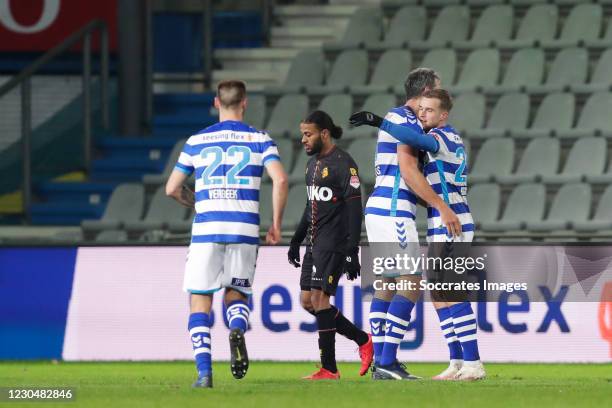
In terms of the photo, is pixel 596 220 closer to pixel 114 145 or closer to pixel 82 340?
pixel 82 340

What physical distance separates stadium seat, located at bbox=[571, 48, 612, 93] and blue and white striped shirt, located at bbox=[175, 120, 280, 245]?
803 cm

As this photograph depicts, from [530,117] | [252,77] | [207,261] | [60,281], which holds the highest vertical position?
[252,77]

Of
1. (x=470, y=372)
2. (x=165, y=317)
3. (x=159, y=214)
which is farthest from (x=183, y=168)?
(x=159, y=214)

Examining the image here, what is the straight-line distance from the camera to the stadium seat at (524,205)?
15.2 metres

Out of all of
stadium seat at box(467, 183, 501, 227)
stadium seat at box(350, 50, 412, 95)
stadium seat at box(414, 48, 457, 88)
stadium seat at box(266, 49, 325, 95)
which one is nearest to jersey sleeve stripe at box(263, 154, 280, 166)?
stadium seat at box(467, 183, 501, 227)

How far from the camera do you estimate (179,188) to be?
924 centimetres

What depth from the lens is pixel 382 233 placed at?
9.60 meters

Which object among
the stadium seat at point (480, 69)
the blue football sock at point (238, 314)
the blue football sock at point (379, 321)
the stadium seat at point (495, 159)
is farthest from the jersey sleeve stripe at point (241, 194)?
the stadium seat at point (480, 69)

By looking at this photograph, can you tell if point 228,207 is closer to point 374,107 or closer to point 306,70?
point 374,107

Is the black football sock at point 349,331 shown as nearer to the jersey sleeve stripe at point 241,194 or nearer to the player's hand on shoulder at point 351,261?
the player's hand on shoulder at point 351,261

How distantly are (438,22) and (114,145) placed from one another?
13.3 feet

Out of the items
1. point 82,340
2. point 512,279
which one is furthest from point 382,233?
point 82,340

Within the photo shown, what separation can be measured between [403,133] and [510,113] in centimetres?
735

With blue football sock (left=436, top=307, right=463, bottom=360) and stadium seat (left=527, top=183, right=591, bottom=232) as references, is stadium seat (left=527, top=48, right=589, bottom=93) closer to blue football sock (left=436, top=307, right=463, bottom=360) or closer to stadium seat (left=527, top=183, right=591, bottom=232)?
stadium seat (left=527, top=183, right=591, bottom=232)
